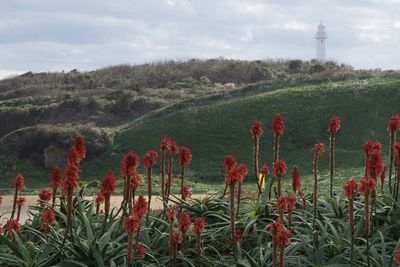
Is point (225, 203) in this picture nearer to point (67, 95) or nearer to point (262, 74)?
point (67, 95)

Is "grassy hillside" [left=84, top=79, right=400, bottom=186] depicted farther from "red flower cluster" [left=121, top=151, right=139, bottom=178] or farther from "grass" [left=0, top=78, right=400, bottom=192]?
"red flower cluster" [left=121, top=151, right=139, bottom=178]

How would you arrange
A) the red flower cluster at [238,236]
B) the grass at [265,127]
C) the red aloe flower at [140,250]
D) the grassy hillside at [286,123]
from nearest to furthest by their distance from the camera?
the red aloe flower at [140,250], the red flower cluster at [238,236], the grass at [265,127], the grassy hillside at [286,123]

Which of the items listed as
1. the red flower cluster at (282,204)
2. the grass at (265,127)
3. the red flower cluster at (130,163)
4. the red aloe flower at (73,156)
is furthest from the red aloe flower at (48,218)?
the grass at (265,127)

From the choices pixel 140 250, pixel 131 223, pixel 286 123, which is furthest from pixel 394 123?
pixel 286 123

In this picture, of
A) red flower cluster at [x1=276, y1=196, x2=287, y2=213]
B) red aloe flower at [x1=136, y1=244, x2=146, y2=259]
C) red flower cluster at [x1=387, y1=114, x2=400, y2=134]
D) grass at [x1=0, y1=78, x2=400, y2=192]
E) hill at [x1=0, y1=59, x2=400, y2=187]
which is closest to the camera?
red flower cluster at [x1=276, y1=196, x2=287, y2=213]

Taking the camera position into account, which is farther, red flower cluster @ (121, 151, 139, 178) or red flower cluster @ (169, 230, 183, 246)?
red flower cluster @ (121, 151, 139, 178)

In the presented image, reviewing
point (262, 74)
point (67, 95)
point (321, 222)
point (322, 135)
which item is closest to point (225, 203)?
point (321, 222)

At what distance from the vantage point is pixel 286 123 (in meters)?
39.3

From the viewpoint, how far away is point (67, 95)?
58219mm

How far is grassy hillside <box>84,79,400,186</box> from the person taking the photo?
3462 centimetres

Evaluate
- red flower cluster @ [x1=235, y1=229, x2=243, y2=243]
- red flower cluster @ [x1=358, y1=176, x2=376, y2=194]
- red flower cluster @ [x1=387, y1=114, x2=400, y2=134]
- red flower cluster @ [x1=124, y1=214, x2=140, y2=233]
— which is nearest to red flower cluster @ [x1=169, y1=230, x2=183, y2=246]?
red flower cluster @ [x1=124, y1=214, x2=140, y2=233]

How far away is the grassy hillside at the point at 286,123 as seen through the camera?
34625 mm

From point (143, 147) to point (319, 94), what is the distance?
1274 centimetres

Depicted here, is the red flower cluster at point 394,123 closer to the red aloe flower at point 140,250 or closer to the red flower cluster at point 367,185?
the red flower cluster at point 367,185
